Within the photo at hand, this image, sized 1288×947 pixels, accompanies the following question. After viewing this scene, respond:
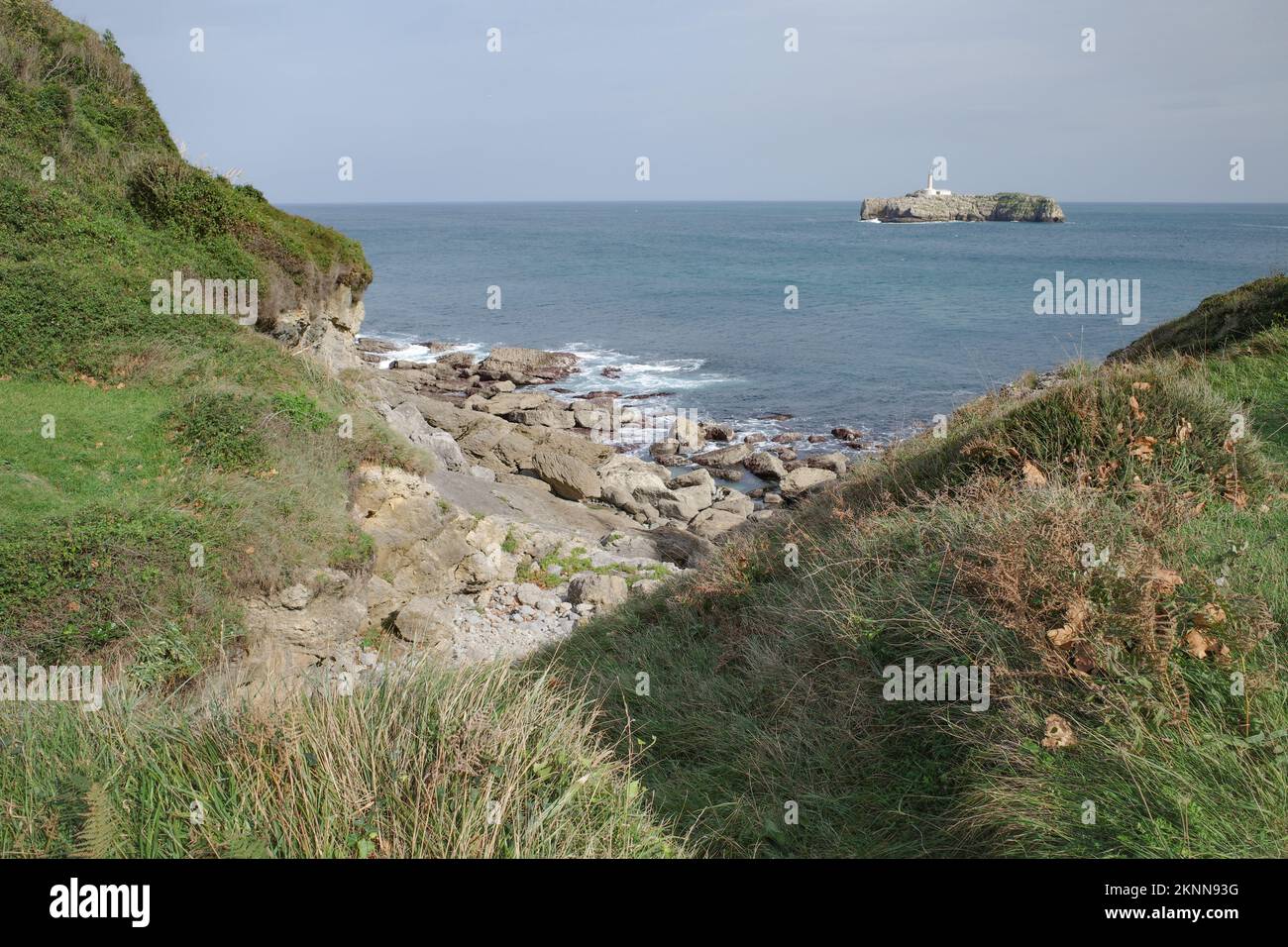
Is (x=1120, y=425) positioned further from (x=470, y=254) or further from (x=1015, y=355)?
(x=470, y=254)

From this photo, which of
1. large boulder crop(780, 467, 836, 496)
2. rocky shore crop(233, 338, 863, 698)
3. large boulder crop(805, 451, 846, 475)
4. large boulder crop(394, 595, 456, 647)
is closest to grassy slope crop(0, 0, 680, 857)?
rocky shore crop(233, 338, 863, 698)

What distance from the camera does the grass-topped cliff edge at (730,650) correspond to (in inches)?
→ 152

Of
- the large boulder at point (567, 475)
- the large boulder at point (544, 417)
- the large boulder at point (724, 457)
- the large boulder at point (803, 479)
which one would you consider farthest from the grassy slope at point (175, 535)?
the large boulder at point (803, 479)

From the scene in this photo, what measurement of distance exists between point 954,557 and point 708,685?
2346 millimetres

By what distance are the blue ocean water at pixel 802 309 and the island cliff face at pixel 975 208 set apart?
38.1m

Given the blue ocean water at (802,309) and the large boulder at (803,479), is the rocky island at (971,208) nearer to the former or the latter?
the blue ocean water at (802,309)

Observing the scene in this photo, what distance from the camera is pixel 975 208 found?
151250mm

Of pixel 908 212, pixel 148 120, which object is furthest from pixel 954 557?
pixel 908 212

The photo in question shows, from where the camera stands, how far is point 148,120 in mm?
19594

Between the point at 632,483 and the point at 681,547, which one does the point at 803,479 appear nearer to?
the point at 632,483

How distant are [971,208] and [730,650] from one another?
163366 millimetres

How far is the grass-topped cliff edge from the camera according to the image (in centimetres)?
387

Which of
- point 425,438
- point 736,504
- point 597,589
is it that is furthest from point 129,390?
point 736,504

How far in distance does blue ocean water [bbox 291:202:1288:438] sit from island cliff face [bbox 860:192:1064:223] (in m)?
38.1
